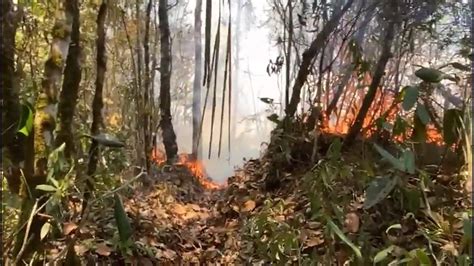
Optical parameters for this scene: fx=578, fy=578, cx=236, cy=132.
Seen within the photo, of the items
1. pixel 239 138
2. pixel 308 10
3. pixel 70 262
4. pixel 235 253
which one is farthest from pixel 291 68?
pixel 70 262

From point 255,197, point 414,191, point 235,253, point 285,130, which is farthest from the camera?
point 285,130

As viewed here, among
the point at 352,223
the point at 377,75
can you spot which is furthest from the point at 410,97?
the point at 377,75

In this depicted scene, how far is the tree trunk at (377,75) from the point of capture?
1866 mm

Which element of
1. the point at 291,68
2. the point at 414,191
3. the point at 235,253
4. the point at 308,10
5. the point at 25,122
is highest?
the point at 308,10

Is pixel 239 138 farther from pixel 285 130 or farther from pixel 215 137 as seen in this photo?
pixel 285 130

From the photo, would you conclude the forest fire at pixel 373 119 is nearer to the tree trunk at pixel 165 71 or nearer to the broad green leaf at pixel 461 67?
the broad green leaf at pixel 461 67

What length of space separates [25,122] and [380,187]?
2.47 ft

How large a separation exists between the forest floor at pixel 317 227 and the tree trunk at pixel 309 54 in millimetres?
324

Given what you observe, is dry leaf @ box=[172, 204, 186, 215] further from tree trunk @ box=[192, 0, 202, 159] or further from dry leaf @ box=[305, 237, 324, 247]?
dry leaf @ box=[305, 237, 324, 247]

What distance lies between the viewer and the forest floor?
1.25 meters

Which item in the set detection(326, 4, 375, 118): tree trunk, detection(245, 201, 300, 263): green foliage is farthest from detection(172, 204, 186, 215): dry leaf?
detection(326, 4, 375, 118): tree trunk

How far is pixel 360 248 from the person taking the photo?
129 cm

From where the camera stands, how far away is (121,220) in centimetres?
126

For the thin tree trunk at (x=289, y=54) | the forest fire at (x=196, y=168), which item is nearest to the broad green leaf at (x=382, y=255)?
the thin tree trunk at (x=289, y=54)
